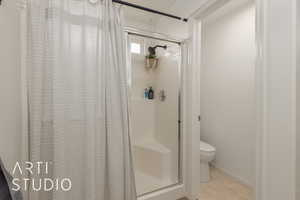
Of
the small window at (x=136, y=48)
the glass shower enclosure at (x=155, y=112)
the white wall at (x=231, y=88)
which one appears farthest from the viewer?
the small window at (x=136, y=48)

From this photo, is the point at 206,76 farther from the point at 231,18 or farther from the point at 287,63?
the point at 287,63

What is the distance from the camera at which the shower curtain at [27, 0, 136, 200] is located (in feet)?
3.34

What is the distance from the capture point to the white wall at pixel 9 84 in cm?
87

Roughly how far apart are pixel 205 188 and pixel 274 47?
67.7 inches

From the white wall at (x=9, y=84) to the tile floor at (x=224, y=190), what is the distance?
183 centimetres

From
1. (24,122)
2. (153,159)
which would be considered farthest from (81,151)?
(153,159)

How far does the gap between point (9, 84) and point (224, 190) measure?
2.33 meters

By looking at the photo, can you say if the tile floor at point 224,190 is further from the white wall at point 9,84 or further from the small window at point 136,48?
the small window at point 136,48

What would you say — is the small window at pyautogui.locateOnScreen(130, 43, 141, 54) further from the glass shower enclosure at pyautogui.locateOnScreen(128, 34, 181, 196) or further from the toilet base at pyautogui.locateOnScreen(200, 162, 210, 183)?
the toilet base at pyautogui.locateOnScreen(200, 162, 210, 183)

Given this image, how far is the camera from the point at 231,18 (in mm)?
2197

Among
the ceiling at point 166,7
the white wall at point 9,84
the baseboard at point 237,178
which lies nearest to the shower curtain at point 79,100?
the white wall at point 9,84

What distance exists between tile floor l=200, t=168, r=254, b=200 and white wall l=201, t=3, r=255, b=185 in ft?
0.41

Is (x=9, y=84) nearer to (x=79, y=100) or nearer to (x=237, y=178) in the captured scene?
(x=79, y=100)

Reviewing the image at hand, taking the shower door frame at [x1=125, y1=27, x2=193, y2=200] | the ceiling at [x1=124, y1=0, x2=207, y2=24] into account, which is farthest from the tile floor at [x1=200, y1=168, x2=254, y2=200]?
the ceiling at [x1=124, y1=0, x2=207, y2=24]
